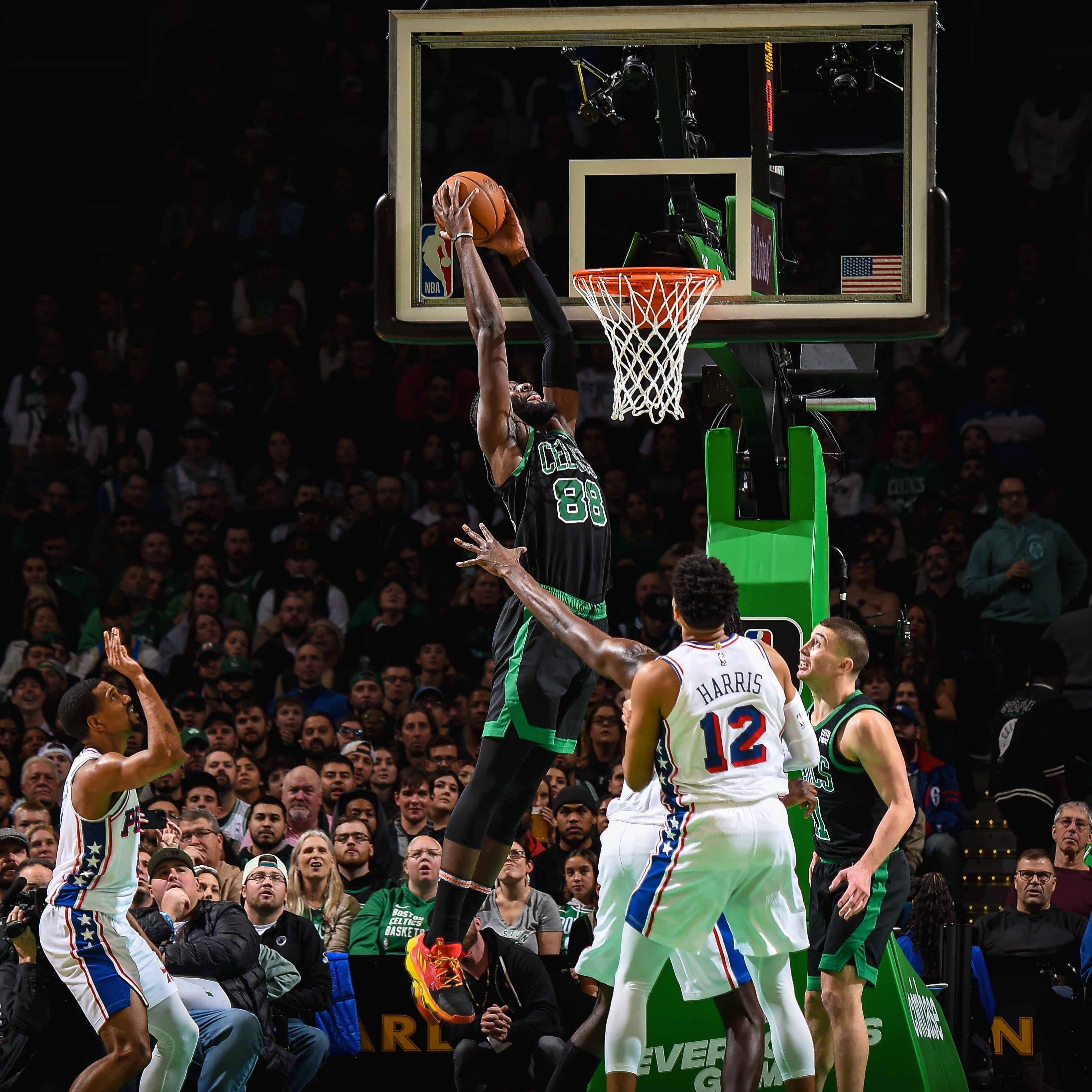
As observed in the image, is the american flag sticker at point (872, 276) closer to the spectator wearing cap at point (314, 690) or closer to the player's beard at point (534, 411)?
the player's beard at point (534, 411)

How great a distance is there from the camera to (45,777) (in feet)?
35.1

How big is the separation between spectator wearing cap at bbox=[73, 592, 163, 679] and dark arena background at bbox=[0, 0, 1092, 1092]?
0.12 feet

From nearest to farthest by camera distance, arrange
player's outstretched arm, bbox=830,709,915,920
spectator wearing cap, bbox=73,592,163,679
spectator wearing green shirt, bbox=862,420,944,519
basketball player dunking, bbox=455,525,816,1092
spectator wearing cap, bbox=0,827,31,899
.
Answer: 1. basketball player dunking, bbox=455,525,816,1092
2. player's outstretched arm, bbox=830,709,915,920
3. spectator wearing cap, bbox=0,827,31,899
4. spectator wearing cap, bbox=73,592,163,679
5. spectator wearing green shirt, bbox=862,420,944,519

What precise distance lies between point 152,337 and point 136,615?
9.94ft

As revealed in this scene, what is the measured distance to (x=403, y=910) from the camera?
9469 mm

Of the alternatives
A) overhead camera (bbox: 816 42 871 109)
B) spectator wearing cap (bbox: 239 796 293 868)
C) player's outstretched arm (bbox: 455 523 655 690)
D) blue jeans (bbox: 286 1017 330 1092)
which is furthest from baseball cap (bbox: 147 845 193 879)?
overhead camera (bbox: 816 42 871 109)

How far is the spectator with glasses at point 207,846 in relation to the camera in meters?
9.62

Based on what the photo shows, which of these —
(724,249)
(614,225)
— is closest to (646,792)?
(724,249)

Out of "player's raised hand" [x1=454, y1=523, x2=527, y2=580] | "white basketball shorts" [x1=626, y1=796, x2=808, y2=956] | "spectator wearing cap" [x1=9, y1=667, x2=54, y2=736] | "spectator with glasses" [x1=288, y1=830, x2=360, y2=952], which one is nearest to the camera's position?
"white basketball shorts" [x1=626, y1=796, x2=808, y2=956]

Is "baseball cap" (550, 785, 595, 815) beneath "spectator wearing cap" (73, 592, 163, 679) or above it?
beneath

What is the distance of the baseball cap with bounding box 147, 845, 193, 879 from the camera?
8.97 meters

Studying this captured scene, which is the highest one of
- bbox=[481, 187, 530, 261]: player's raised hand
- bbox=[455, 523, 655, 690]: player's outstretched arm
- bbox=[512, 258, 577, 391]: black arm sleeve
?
bbox=[481, 187, 530, 261]: player's raised hand

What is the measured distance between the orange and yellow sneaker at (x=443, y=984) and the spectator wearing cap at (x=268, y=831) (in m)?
3.26

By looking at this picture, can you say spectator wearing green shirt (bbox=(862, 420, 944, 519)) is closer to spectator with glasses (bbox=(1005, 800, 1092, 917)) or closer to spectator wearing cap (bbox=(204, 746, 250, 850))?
spectator with glasses (bbox=(1005, 800, 1092, 917))
